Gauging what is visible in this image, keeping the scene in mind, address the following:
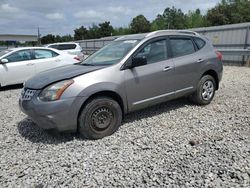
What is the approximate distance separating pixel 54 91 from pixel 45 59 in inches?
221

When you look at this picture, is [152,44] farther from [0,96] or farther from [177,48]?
[0,96]

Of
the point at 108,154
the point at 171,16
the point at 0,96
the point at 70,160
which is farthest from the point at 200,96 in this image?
the point at 171,16

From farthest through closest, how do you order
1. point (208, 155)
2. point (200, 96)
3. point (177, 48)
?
point (200, 96)
point (177, 48)
point (208, 155)

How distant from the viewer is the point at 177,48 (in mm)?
4730

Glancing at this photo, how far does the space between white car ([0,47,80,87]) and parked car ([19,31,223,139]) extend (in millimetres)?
4310

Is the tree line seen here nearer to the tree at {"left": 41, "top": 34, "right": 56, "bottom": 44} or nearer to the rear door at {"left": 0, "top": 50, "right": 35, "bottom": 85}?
the tree at {"left": 41, "top": 34, "right": 56, "bottom": 44}

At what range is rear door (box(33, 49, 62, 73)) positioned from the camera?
841 cm

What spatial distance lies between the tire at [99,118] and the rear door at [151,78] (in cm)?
36

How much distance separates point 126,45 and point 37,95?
189cm

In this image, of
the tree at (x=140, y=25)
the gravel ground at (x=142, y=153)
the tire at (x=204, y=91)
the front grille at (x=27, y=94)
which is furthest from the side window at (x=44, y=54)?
the tree at (x=140, y=25)

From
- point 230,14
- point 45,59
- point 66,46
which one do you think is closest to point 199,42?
point 45,59

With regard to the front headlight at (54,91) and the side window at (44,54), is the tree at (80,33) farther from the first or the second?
the front headlight at (54,91)

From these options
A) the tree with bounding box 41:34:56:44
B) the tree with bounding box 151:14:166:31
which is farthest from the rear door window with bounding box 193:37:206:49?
the tree with bounding box 41:34:56:44

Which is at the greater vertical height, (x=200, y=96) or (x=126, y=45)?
(x=126, y=45)
